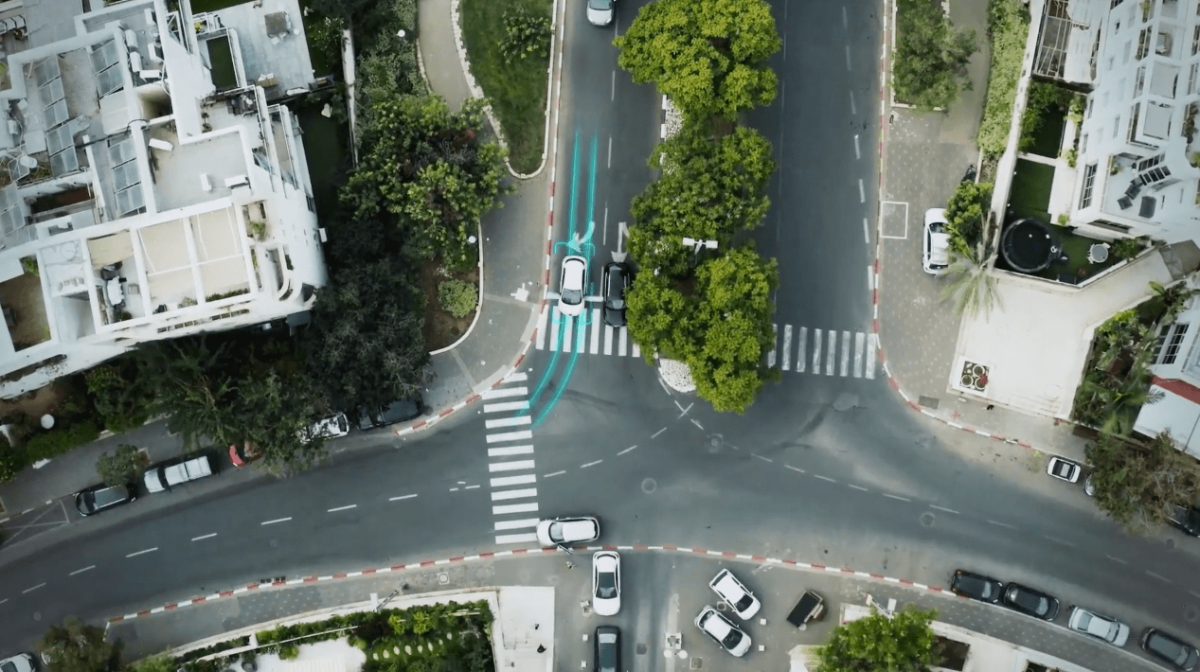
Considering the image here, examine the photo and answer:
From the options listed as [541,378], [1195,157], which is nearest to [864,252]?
[1195,157]

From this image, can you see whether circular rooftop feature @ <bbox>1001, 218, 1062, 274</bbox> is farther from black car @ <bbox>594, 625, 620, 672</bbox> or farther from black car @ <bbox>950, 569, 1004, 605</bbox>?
black car @ <bbox>594, 625, 620, 672</bbox>

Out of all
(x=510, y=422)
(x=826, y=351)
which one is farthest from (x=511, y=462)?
(x=826, y=351)

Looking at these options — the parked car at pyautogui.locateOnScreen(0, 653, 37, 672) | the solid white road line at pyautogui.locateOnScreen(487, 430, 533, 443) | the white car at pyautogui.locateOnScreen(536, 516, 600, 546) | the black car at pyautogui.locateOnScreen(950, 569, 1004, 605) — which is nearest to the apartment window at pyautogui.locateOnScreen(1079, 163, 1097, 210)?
the black car at pyautogui.locateOnScreen(950, 569, 1004, 605)

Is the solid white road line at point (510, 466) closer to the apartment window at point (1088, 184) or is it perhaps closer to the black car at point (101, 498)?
the black car at point (101, 498)

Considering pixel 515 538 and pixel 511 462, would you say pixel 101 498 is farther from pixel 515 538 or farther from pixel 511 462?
pixel 515 538

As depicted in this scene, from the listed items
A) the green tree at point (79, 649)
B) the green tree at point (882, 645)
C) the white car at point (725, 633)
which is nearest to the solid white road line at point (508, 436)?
the white car at point (725, 633)
